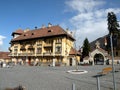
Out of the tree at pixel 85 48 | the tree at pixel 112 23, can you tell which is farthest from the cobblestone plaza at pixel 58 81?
the tree at pixel 85 48

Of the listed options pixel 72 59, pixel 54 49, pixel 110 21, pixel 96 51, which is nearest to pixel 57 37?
pixel 54 49

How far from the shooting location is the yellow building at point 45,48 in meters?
59.1

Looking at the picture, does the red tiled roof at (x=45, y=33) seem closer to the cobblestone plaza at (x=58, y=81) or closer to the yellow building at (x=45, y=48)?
the yellow building at (x=45, y=48)

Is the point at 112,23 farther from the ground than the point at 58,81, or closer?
farther from the ground

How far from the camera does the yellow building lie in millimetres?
59062

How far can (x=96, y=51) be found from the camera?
5750 centimetres

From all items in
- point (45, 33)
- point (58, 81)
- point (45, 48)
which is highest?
point (45, 33)

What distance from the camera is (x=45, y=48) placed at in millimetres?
64312

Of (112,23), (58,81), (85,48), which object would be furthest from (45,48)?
(58,81)

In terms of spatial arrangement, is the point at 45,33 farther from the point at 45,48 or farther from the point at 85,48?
the point at 85,48

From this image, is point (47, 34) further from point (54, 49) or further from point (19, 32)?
point (19, 32)

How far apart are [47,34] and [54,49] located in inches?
248

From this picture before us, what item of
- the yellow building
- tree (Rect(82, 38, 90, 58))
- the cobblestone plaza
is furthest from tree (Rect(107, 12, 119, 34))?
the cobblestone plaza

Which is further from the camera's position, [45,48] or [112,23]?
[45,48]
